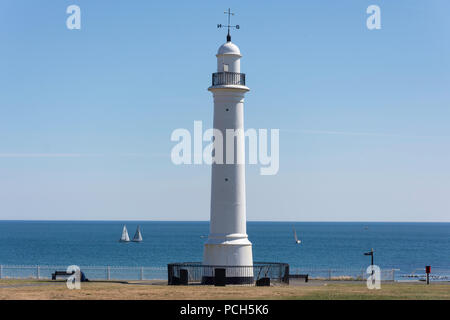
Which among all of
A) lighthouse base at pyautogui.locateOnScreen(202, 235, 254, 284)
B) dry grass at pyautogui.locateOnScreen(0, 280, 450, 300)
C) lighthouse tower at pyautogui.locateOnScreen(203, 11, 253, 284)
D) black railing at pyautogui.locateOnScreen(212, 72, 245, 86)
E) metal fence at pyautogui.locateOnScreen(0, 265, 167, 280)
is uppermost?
black railing at pyautogui.locateOnScreen(212, 72, 245, 86)

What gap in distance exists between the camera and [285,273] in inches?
1561

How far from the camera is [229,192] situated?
39.0 meters

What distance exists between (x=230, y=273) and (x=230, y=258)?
0.90 meters

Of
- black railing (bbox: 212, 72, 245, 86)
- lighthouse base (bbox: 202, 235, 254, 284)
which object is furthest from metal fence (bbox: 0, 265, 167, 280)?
black railing (bbox: 212, 72, 245, 86)

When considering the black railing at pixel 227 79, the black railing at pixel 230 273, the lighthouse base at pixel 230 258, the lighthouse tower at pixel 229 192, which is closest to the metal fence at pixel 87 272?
the black railing at pixel 230 273

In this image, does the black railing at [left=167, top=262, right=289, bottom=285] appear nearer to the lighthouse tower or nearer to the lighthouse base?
the lighthouse base

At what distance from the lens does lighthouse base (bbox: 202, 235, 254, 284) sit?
127 ft

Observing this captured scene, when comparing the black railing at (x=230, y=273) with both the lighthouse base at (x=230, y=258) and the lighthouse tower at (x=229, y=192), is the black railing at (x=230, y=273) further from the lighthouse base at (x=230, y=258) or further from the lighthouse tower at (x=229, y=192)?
the lighthouse tower at (x=229, y=192)

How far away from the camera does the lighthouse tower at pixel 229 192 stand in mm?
39000
